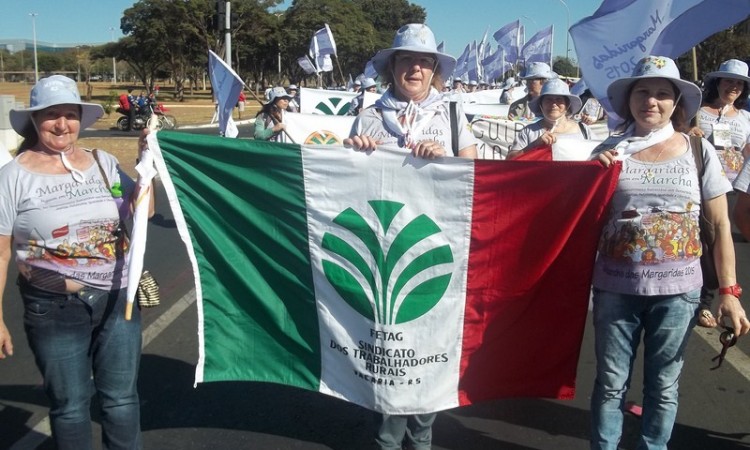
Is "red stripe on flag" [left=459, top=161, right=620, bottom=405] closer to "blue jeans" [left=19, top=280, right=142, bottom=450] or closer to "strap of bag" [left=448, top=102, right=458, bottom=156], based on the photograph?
"strap of bag" [left=448, top=102, right=458, bottom=156]

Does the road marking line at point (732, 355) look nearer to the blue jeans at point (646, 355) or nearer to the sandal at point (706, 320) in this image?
the sandal at point (706, 320)

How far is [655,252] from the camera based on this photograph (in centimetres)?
285

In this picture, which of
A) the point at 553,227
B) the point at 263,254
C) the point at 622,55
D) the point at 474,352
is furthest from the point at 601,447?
the point at 622,55

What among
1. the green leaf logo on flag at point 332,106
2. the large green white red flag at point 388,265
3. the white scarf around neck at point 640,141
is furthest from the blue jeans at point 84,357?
the green leaf logo on flag at point 332,106

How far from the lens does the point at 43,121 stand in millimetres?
2869

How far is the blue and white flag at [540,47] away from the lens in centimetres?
2422

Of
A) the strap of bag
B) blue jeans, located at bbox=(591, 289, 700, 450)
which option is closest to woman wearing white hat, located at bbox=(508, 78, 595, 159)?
the strap of bag

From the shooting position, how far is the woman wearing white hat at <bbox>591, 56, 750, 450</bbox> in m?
2.86

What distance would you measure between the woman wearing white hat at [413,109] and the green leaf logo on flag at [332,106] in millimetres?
8365

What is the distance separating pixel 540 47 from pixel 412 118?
900 inches

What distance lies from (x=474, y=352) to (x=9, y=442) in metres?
2.39

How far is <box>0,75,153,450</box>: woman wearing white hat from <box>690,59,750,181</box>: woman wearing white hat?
426 centimetres

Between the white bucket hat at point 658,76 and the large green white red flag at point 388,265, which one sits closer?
the white bucket hat at point 658,76

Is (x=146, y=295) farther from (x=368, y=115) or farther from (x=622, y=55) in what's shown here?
(x=622, y=55)
